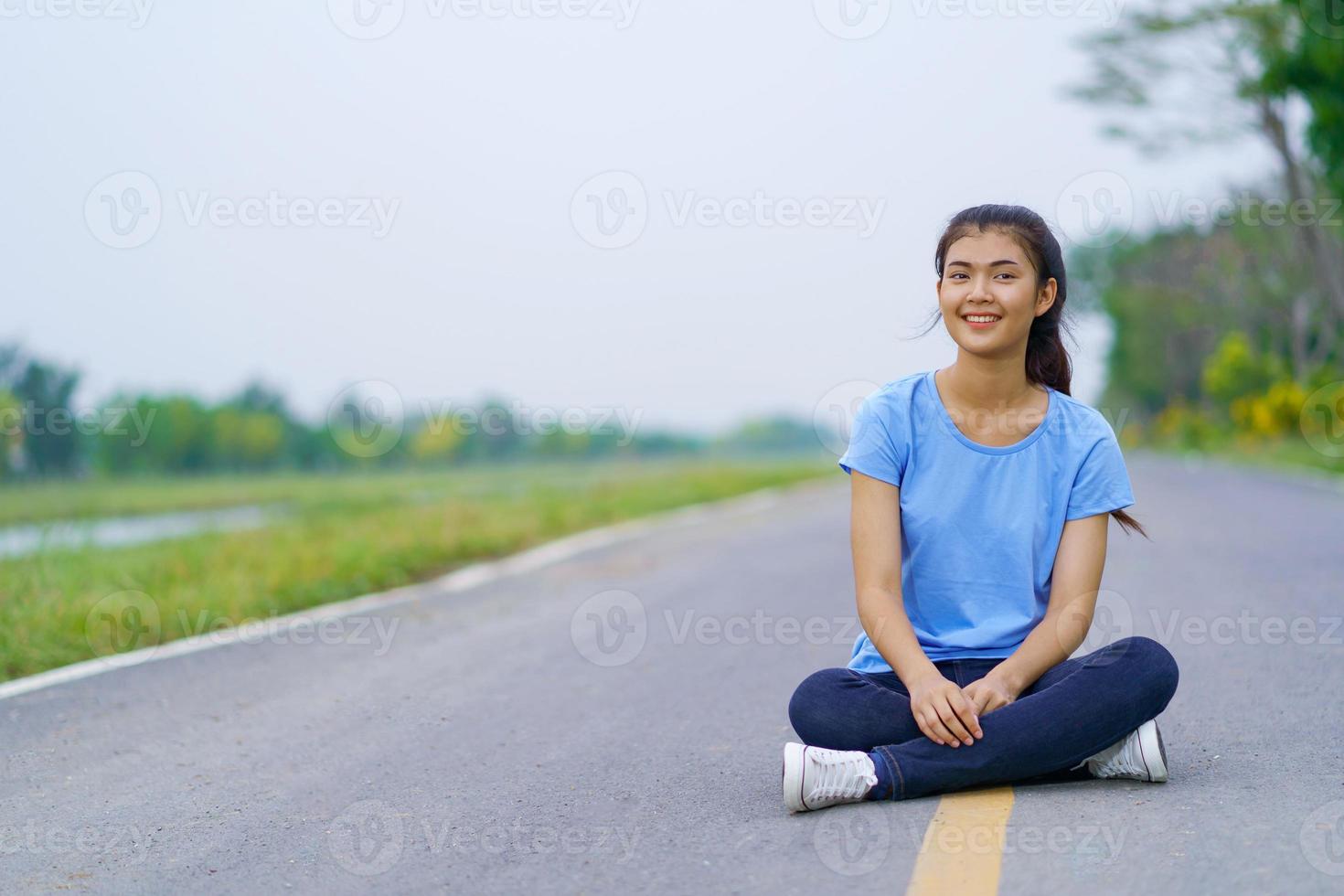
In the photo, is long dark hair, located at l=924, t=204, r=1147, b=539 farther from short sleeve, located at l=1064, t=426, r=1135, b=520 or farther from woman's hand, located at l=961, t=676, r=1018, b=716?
woman's hand, located at l=961, t=676, r=1018, b=716

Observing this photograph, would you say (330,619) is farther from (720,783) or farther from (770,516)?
(770,516)

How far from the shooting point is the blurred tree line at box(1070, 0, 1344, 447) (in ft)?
59.9

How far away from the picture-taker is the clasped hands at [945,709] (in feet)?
9.49

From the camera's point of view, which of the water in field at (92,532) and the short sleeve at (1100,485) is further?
the water in field at (92,532)

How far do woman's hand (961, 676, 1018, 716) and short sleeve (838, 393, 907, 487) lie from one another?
1.79 ft

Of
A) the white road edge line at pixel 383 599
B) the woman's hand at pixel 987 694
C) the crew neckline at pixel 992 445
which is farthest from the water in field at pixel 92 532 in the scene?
the woman's hand at pixel 987 694

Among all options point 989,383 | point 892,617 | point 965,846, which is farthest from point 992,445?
point 965,846

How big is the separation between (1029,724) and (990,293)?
40.7 inches

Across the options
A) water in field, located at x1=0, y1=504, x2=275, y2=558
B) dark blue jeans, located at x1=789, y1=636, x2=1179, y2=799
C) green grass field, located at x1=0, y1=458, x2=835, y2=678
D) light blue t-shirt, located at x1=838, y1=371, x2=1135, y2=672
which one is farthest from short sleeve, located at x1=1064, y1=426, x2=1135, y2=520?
water in field, located at x1=0, y1=504, x2=275, y2=558

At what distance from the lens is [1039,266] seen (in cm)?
328

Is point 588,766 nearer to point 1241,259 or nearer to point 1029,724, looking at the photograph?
point 1029,724

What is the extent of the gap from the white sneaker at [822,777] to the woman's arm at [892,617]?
172mm

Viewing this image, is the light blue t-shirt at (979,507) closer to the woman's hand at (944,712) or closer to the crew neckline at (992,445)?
the crew neckline at (992,445)

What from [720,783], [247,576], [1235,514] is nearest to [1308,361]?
[1235,514]
